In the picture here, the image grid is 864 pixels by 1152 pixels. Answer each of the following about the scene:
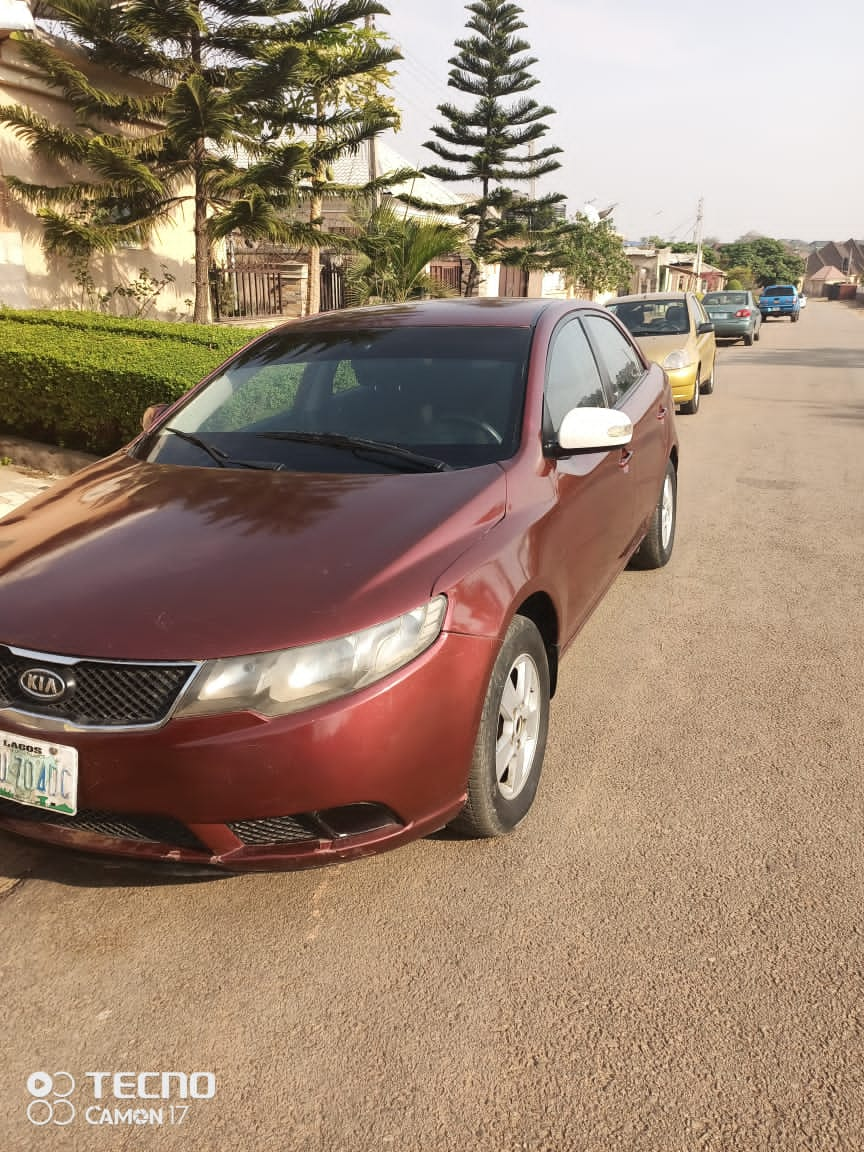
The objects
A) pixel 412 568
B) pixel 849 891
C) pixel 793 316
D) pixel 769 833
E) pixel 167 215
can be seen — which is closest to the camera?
pixel 412 568

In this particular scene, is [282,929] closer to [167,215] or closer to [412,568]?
[412,568]

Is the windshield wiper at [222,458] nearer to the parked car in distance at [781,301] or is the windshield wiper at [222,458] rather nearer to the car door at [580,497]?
the car door at [580,497]

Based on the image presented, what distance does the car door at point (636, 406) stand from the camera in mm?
4422

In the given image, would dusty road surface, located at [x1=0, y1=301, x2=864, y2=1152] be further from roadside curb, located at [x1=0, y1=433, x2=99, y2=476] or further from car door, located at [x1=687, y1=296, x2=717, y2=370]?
car door, located at [x1=687, y1=296, x2=717, y2=370]

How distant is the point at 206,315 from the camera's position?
15.2 metres

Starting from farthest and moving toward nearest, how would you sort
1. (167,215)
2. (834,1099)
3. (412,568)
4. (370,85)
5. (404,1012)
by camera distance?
(370,85) → (167,215) → (412,568) → (404,1012) → (834,1099)

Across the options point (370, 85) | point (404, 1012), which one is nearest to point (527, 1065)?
point (404, 1012)

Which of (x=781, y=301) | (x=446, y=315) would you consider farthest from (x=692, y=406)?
(x=781, y=301)

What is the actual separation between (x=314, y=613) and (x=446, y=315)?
2100 mm

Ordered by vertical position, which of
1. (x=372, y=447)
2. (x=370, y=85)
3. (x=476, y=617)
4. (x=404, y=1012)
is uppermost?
(x=370, y=85)

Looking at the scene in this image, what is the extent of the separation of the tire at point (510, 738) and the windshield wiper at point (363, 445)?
0.64 m

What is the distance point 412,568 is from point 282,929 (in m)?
1.06

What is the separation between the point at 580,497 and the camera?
351 cm

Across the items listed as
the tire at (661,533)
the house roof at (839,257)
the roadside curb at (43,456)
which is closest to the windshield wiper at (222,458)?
the tire at (661,533)
